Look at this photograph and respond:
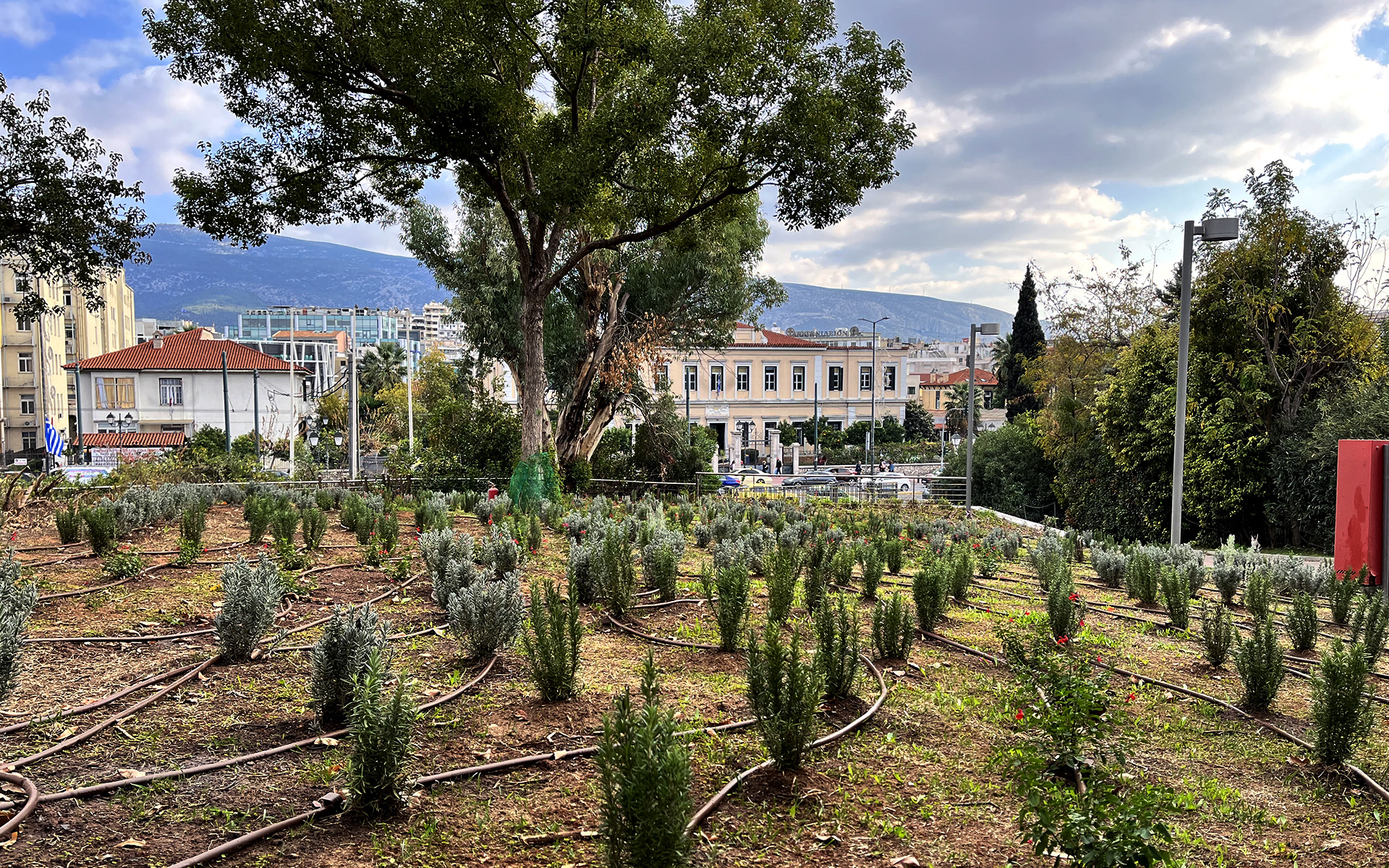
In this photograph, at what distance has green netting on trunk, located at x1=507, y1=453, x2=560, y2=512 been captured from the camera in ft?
46.2

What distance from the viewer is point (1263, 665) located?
180 inches

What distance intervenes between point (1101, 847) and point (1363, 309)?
21474 mm

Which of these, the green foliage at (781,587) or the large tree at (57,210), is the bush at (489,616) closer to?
the green foliage at (781,587)

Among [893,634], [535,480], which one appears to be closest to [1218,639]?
[893,634]

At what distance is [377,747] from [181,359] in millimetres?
60067

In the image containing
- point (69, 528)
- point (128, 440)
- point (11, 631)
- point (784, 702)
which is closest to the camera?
point (784, 702)

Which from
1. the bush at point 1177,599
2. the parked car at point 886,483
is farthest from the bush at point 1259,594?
the parked car at point 886,483

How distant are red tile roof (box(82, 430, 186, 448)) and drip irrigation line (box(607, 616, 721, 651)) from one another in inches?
1861

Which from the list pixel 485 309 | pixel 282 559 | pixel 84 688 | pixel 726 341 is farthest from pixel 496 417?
pixel 84 688

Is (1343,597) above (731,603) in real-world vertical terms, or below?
below

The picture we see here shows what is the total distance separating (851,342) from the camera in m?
63.3

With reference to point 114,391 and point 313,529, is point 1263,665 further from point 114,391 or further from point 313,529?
point 114,391

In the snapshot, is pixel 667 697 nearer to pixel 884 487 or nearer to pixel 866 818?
pixel 866 818

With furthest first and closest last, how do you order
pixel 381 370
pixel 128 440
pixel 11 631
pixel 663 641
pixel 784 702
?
1. pixel 381 370
2. pixel 128 440
3. pixel 663 641
4. pixel 11 631
5. pixel 784 702
